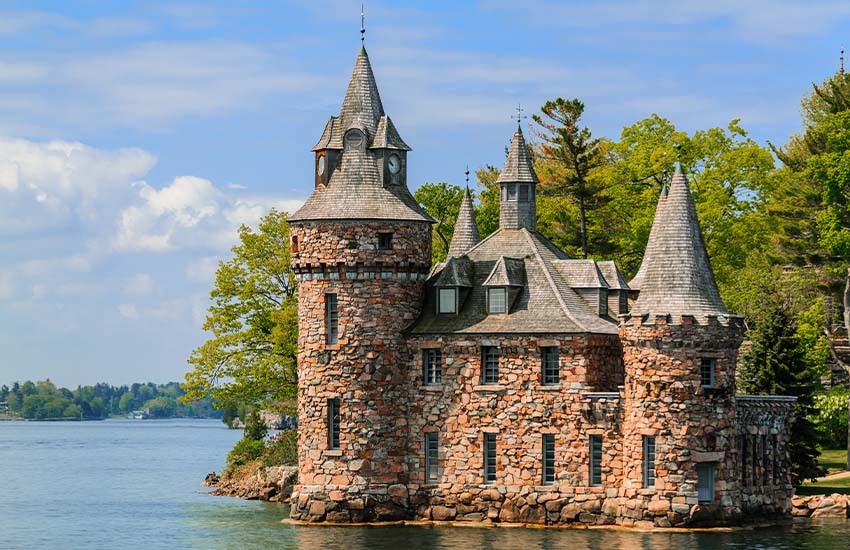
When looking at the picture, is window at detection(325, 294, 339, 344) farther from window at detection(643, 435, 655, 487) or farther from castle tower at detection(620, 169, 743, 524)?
window at detection(643, 435, 655, 487)

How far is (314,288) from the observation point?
56969 mm

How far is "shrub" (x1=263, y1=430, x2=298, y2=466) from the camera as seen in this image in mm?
70875

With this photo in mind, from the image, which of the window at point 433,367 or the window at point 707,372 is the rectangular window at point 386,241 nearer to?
the window at point 433,367

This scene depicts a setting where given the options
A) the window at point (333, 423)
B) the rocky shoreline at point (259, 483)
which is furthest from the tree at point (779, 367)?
the rocky shoreline at point (259, 483)

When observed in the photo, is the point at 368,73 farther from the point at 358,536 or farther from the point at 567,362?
the point at 358,536

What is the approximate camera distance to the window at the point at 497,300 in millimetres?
56969

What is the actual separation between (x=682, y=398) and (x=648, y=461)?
237cm

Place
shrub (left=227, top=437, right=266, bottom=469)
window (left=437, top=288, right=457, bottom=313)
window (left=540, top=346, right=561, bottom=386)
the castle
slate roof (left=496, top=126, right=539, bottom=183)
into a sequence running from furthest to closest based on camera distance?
shrub (left=227, top=437, right=266, bottom=469)
slate roof (left=496, top=126, right=539, bottom=183)
window (left=437, top=288, right=457, bottom=313)
window (left=540, top=346, right=561, bottom=386)
the castle

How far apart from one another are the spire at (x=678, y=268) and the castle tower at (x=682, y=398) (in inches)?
1.8

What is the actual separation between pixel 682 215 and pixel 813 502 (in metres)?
11.6

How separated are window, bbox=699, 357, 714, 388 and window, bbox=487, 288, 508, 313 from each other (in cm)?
713

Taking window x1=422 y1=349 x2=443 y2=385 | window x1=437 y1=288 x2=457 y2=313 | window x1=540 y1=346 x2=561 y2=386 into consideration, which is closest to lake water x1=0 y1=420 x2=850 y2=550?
window x1=540 y1=346 x2=561 y2=386

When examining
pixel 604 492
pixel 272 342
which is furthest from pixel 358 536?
pixel 272 342

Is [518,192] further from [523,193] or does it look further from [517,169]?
[517,169]
